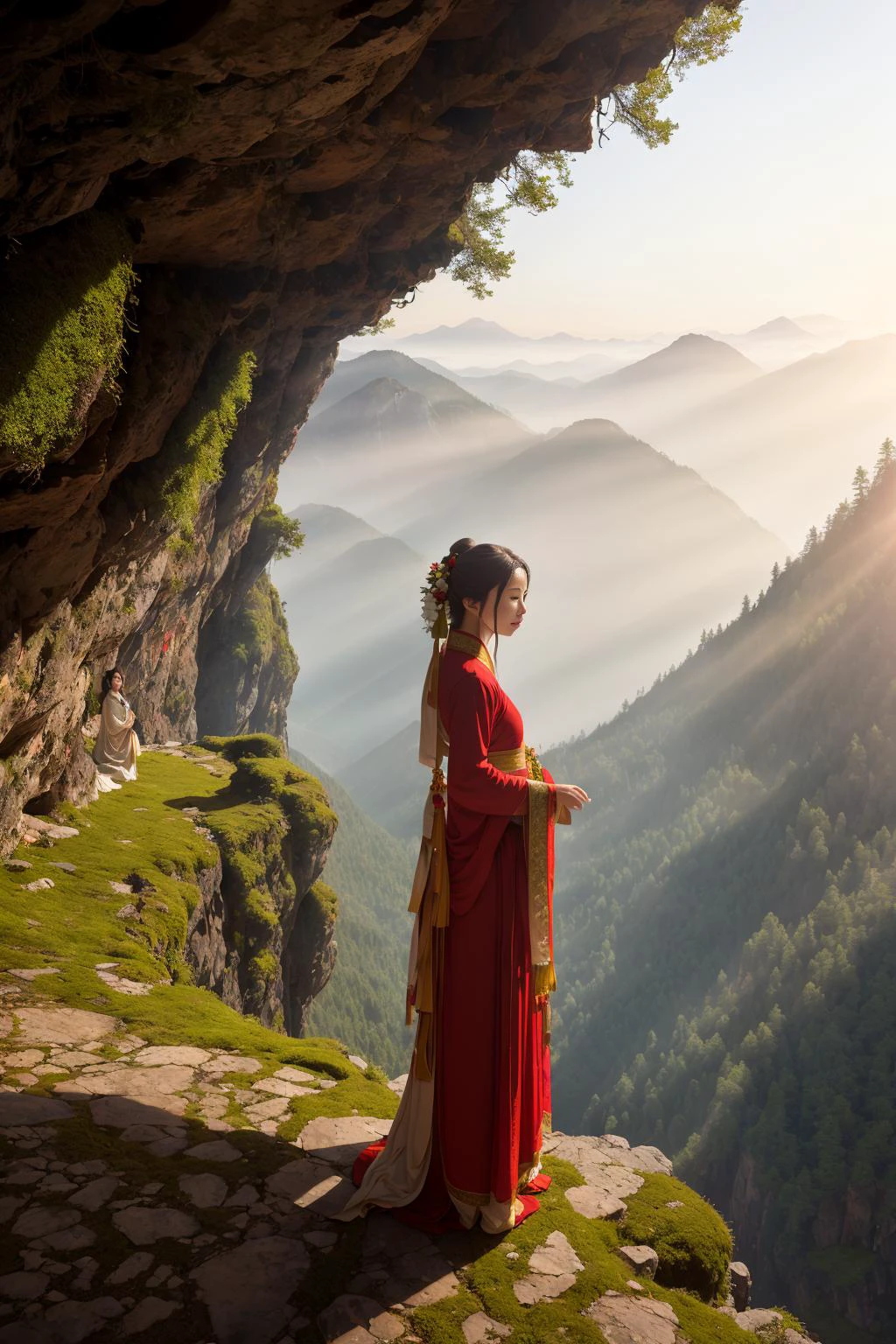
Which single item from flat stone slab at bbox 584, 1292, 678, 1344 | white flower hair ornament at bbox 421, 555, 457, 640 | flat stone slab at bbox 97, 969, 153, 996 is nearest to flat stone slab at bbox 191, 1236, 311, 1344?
flat stone slab at bbox 584, 1292, 678, 1344

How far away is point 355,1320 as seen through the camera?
3900 mm

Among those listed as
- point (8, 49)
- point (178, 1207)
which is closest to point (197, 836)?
point (178, 1207)

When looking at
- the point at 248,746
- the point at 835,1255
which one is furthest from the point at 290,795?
the point at 835,1255

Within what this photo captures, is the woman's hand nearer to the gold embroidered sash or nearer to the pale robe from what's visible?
the gold embroidered sash

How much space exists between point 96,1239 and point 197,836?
10688 mm

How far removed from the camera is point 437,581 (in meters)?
5.53

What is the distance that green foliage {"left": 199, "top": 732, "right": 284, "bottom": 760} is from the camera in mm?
23344

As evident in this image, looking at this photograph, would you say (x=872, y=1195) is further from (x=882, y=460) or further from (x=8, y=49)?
(x=882, y=460)

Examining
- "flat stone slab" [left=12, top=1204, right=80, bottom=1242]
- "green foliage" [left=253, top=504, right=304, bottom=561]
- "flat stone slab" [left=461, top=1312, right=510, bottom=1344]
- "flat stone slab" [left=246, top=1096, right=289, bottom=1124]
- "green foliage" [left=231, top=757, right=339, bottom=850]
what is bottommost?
"flat stone slab" [left=461, top=1312, right=510, bottom=1344]

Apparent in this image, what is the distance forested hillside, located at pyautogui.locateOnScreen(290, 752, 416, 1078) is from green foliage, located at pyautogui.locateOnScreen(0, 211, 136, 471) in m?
37.8

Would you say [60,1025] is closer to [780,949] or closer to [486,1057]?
[486,1057]

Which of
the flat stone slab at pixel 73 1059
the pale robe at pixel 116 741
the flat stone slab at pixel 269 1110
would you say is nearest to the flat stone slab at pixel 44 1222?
the flat stone slab at pixel 269 1110

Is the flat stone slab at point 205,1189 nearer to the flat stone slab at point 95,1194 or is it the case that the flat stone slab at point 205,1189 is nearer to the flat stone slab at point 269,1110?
the flat stone slab at point 95,1194

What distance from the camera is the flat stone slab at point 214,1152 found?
521cm
